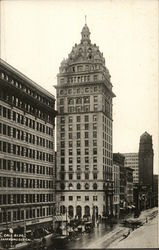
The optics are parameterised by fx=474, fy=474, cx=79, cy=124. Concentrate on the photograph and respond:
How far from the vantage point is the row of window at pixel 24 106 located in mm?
33719

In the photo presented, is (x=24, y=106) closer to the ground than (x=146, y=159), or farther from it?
farther from it

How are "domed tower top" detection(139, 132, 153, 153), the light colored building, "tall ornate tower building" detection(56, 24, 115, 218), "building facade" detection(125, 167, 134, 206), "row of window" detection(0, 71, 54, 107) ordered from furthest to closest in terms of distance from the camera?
"row of window" detection(0, 71, 54, 107) < "building facade" detection(125, 167, 134, 206) < the light colored building < "tall ornate tower building" detection(56, 24, 115, 218) < "domed tower top" detection(139, 132, 153, 153)

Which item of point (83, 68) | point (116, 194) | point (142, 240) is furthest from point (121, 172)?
point (142, 240)

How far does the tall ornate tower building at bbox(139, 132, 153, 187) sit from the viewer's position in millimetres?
24562

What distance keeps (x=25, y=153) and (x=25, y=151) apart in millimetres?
151

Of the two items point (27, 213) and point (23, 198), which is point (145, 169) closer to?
point (23, 198)

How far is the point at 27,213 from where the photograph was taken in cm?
3322

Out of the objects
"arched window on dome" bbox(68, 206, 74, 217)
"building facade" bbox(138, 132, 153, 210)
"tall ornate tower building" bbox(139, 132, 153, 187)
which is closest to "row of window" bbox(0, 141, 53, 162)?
"arched window on dome" bbox(68, 206, 74, 217)

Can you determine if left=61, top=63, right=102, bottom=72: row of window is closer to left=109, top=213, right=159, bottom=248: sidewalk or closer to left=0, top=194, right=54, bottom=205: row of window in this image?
left=0, top=194, right=54, bottom=205: row of window

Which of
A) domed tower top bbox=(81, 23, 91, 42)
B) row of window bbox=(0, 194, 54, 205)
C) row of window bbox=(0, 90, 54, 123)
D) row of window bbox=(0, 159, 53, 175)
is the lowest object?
row of window bbox=(0, 194, 54, 205)

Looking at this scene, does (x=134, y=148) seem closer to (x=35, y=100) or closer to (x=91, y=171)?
(x=91, y=171)

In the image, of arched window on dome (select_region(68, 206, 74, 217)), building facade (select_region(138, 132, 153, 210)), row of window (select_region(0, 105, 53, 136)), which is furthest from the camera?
row of window (select_region(0, 105, 53, 136))

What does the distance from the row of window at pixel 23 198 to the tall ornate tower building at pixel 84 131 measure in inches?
85.0

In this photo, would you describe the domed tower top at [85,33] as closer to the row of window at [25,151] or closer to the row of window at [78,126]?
the row of window at [78,126]
